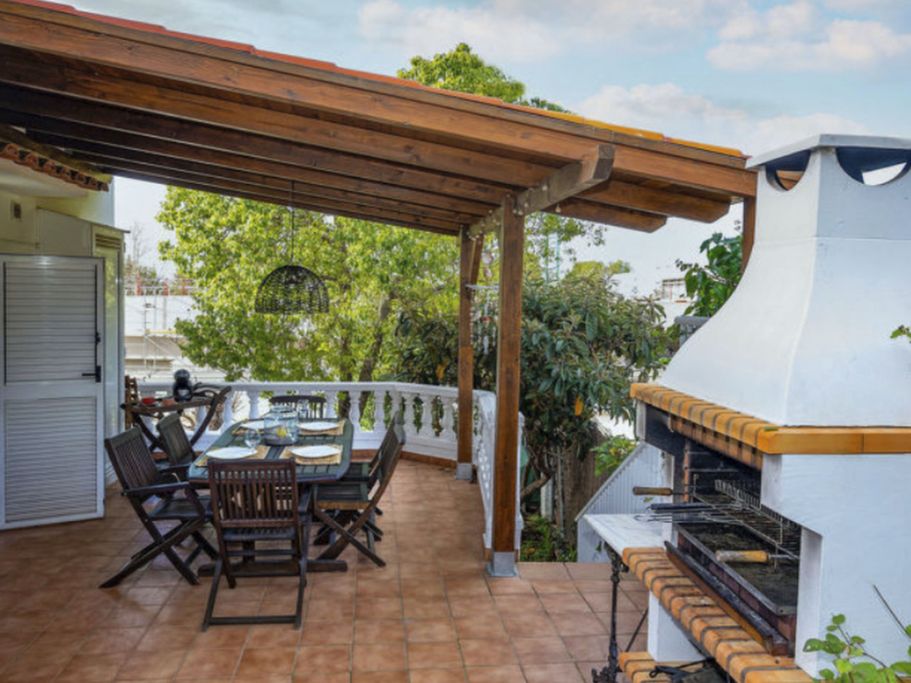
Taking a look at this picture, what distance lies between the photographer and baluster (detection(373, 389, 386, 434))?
23.1ft

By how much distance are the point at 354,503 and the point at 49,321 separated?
102 inches

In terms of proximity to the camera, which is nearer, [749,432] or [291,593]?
[749,432]

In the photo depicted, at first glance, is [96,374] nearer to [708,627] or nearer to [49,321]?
[49,321]

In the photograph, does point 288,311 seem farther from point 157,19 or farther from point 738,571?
point 157,19

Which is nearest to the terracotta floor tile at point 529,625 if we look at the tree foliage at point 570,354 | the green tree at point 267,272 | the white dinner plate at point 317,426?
the white dinner plate at point 317,426

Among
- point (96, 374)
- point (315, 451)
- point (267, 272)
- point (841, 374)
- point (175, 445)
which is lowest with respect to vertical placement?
point (175, 445)

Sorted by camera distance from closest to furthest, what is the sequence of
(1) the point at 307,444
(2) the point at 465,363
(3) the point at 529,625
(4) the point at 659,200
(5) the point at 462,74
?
(3) the point at 529,625
(4) the point at 659,200
(1) the point at 307,444
(2) the point at 465,363
(5) the point at 462,74

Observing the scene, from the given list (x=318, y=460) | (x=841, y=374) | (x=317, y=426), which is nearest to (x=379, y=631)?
(x=318, y=460)

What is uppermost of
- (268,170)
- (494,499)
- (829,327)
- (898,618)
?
(268,170)

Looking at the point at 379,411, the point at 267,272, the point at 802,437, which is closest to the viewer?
the point at 802,437

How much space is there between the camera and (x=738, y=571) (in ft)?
8.14

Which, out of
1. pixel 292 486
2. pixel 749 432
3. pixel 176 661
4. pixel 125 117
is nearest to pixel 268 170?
pixel 125 117

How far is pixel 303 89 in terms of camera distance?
2.84 m

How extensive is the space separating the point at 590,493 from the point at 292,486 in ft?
12.9
